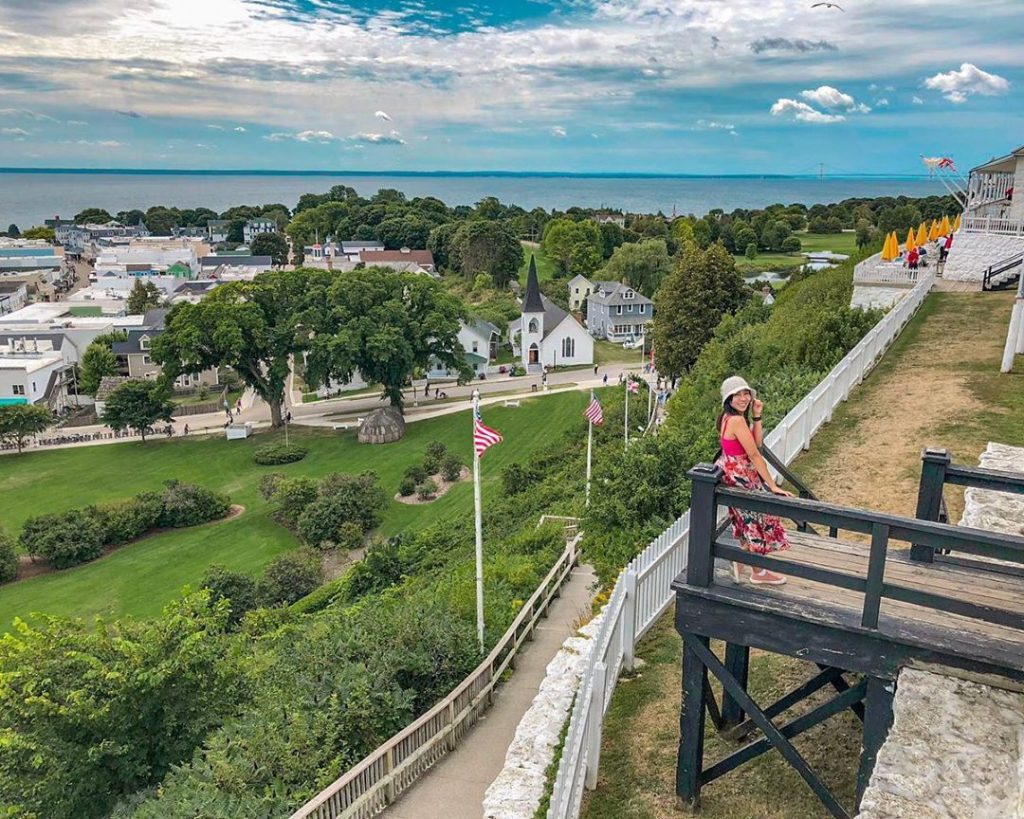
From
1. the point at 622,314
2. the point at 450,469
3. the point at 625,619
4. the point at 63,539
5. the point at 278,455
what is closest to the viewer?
the point at 625,619

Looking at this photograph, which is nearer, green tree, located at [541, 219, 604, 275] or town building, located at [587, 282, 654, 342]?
town building, located at [587, 282, 654, 342]

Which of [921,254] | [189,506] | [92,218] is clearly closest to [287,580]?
[189,506]

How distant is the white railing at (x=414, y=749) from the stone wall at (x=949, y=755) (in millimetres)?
6522

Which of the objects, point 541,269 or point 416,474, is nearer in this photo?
point 416,474

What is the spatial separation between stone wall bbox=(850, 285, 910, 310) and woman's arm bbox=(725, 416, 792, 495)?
24.0m

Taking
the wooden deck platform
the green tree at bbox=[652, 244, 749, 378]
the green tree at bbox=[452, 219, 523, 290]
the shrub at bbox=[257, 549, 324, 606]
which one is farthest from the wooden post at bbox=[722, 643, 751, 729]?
the green tree at bbox=[452, 219, 523, 290]

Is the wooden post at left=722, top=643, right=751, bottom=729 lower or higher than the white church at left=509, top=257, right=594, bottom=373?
higher

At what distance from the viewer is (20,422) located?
45.4 metres

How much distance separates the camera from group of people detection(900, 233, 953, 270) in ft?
95.1

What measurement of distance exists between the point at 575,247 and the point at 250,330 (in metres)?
61.9

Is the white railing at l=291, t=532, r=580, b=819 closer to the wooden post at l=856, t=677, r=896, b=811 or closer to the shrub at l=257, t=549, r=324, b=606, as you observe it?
the wooden post at l=856, t=677, r=896, b=811

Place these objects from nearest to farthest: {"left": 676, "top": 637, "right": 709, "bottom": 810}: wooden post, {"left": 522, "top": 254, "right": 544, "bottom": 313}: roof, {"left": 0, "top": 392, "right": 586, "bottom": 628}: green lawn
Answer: {"left": 676, "top": 637, "right": 709, "bottom": 810}: wooden post
{"left": 0, "top": 392, "right": 586, "bottom": 628}: green lawn
{"left": 522, "top": 254, "right": 544, "bottom": 313}: roof

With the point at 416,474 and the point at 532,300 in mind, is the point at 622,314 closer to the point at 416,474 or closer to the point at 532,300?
the point at 532,300

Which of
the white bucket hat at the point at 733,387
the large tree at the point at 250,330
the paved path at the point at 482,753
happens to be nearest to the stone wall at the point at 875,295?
the paved path at the point at 482,753
